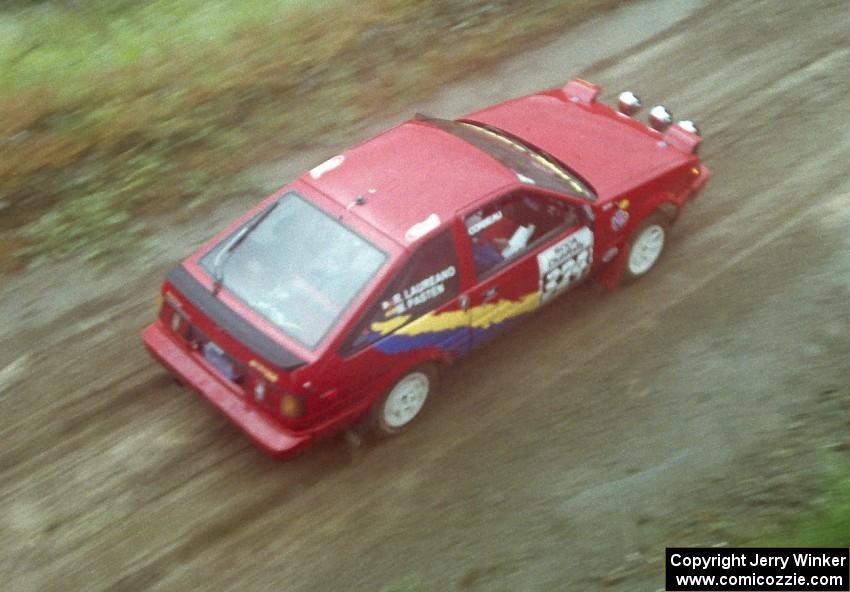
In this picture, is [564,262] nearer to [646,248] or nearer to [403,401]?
[646,248]

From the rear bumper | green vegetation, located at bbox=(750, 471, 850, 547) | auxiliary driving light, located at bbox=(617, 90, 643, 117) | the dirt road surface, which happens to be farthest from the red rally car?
green vegetation, located at bbox=(750, 471, 850, 547)

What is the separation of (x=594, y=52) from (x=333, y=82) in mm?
2960

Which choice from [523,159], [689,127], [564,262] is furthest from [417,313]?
[689,127]

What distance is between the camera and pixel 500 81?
34.4ft

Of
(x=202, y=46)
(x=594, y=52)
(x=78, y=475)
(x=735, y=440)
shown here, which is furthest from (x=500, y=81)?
(x=78, y=475)

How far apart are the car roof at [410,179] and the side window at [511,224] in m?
0.13

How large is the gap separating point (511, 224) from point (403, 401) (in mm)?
1424

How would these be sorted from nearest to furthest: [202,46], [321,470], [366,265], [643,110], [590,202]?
[366,265] → [321,470] → [590,202] → [643,110] → [202,46]

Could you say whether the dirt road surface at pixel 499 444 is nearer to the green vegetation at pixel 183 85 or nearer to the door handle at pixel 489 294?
the green vegetation at pixel 183 85

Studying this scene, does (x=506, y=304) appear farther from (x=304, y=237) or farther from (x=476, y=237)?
(x=304, y=237)

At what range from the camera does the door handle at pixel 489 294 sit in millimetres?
6566

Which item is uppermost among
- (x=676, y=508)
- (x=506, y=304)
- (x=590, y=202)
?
(x=590, y=202)

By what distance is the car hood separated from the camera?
24.1 feet

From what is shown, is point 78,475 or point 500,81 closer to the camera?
point 78,475
